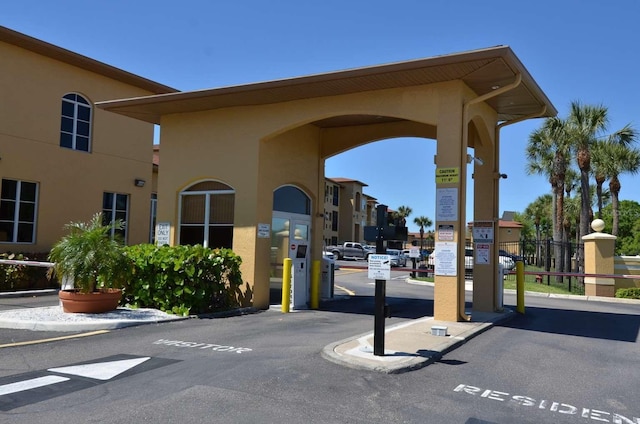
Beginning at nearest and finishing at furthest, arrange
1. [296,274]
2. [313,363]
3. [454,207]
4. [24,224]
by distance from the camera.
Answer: [313,363]
[454,207]
[296,274]
[24,224]

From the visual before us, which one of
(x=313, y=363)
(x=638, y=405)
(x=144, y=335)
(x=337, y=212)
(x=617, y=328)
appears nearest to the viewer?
(x=638, y=405)

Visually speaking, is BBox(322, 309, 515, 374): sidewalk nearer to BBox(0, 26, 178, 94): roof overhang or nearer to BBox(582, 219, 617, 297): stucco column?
BBox(582, 219, 617, 297): stucco column

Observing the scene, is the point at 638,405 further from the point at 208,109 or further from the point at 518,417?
the point at 208,109

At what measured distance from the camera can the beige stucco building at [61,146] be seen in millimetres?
16094

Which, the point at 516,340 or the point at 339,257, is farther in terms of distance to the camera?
the point at 339,257

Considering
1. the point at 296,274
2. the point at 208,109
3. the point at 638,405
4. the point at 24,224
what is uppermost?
the point at 208,109

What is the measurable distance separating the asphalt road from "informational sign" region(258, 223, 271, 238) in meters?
2.89

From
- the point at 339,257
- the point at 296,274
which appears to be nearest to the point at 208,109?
the point at 296,274

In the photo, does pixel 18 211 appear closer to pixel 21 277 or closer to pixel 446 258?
pixel 21 277

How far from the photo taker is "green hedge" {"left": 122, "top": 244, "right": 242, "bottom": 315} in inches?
439

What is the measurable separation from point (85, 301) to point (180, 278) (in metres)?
1.82

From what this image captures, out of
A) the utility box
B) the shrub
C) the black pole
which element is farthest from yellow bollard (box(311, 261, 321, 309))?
the shrub

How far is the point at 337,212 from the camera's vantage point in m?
66.1

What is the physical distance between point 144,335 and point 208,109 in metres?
6.33
